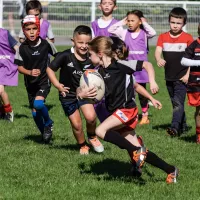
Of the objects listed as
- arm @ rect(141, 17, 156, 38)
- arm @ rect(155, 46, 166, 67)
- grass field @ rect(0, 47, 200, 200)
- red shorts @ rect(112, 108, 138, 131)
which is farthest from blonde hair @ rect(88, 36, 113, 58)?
arm @ rect(141, 17, 156, 38)

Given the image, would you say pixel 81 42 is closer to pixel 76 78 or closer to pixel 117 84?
pixel 76 78

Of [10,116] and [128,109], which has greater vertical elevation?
[128,109]

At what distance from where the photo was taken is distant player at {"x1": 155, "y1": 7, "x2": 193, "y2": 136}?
433 inches

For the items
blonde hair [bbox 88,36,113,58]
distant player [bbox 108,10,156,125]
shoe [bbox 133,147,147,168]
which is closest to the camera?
shoe [bbox 133,147,147,168]

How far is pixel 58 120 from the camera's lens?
12289mm

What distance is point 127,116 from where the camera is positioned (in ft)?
24.8

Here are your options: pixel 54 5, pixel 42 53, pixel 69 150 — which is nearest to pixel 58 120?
pixel 42 53

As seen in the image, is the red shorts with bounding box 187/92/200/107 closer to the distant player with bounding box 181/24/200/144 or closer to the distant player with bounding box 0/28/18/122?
the distant player with bounding box 181/24/200/144

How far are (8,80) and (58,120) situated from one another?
3.79 feet

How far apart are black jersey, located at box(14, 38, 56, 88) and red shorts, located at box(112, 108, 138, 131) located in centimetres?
300

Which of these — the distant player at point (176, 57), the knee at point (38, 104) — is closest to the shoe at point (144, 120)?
the distant player at point (176, 57)

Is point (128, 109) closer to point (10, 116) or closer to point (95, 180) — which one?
point (95, 180)

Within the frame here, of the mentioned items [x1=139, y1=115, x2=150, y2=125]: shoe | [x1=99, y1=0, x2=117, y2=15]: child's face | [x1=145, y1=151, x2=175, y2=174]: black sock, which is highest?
[x1=99, y1=0, x2=117, y2=15]: child's face

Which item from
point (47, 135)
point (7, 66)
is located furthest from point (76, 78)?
point (7, 66)
